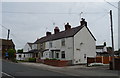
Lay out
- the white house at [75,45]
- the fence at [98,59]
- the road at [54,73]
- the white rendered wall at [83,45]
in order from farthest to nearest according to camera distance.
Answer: the white rendered wall at [83,45], the white house at [75,45], the fence at [98,59], the road at [54,73]

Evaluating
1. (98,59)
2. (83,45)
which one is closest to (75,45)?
(83,45)

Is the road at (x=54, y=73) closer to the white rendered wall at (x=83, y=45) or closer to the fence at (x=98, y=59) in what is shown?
the fence at (x=98, y=59)

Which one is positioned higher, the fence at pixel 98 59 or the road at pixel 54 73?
the fence at pixel 98 59

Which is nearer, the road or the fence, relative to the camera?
the road

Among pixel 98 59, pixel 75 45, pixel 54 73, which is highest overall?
pixel 75 45

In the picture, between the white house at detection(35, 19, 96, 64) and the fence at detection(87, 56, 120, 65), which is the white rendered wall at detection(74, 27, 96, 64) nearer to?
the white house at detection(35, 19, 96, 64)

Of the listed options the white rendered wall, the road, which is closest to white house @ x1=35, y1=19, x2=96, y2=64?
the white rendered wall

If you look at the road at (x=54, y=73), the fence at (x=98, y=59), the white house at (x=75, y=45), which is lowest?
the road at (x=54, y=73)

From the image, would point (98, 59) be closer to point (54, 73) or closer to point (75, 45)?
point (75, 45)

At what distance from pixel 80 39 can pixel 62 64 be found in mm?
8660

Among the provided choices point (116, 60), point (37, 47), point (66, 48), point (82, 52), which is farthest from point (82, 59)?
point (37, 47)

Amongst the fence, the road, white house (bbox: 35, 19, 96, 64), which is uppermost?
white house (bbox: 35, 19, 96, 64)

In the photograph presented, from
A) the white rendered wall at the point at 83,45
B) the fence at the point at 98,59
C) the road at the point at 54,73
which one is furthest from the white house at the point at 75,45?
the road at the point at 54,73

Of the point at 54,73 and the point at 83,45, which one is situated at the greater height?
the point at 83,45
